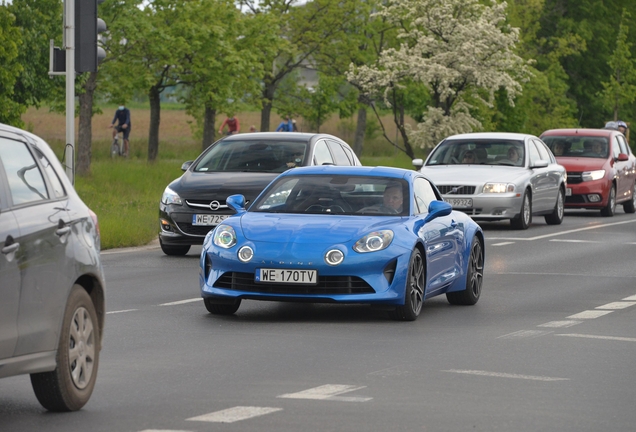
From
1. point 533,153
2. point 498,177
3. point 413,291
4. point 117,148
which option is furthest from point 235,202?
point 117,148

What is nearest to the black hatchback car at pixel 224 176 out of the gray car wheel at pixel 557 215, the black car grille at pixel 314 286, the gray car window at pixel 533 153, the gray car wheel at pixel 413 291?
the gray car wheel at pixel 413 291

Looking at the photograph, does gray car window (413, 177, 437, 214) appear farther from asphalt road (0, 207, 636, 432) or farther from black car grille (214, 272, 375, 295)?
black car grille (214, 272, 375, 295)

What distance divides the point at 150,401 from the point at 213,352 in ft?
7.03

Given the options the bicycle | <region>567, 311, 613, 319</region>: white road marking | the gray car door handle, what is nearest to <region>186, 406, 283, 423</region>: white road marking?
the gray car door handle

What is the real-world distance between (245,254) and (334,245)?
72 centimetres

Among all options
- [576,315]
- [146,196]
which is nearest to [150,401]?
[576,315]

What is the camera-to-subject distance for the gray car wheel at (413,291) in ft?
40.9

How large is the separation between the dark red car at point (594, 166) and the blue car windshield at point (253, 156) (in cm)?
1225

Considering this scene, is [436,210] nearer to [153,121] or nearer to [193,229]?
[193,229]

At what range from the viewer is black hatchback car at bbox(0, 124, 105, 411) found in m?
7.30

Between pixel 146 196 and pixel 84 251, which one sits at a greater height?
pixel 84 251

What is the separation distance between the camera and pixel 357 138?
64438 mm

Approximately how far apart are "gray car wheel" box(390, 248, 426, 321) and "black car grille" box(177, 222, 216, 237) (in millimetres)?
6673

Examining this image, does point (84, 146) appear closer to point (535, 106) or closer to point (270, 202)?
point (270, 202)
